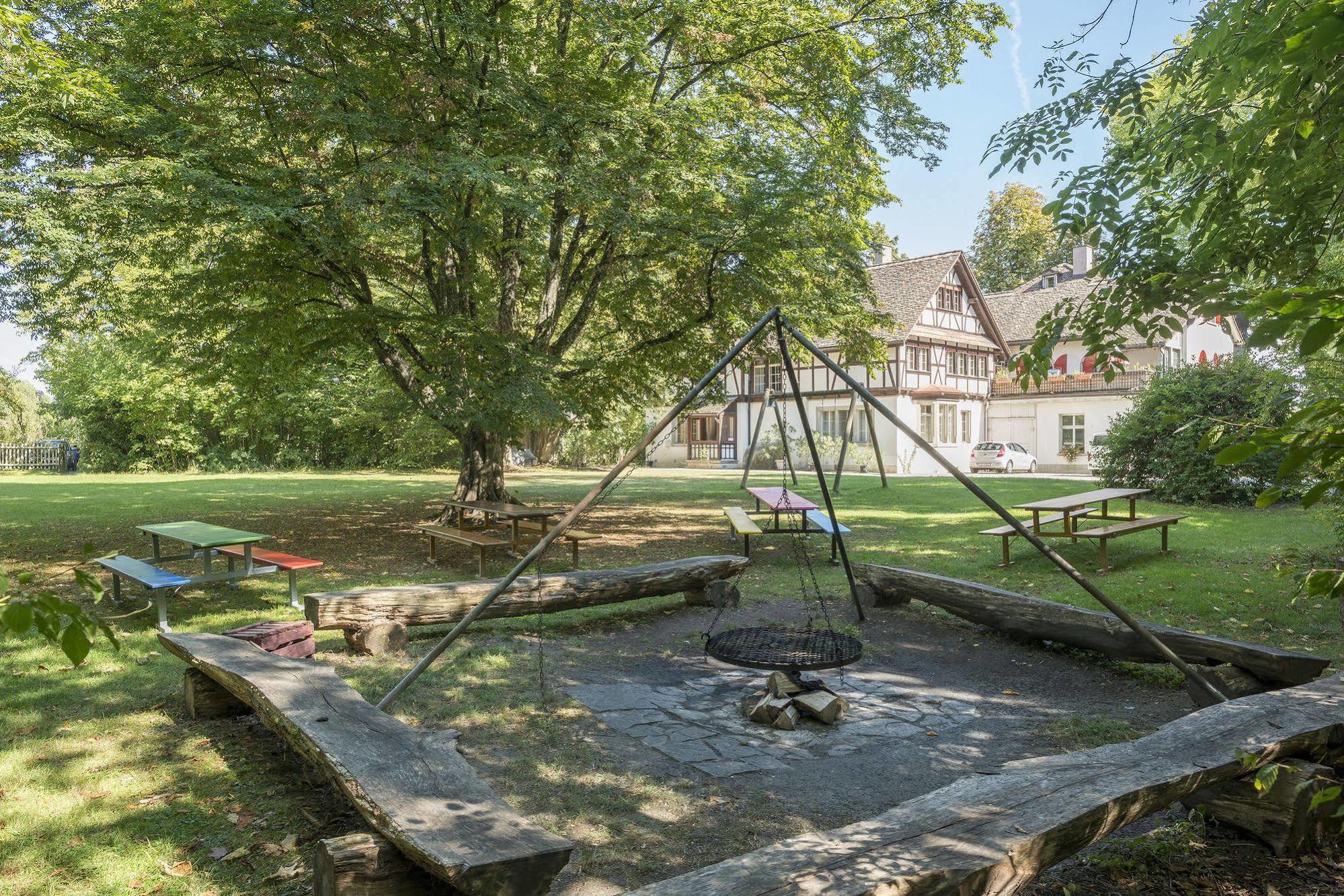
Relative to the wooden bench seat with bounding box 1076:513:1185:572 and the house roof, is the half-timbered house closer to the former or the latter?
the house roof

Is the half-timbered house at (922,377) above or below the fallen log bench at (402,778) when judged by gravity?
above

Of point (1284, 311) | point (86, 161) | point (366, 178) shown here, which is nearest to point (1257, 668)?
point (1284, 311)

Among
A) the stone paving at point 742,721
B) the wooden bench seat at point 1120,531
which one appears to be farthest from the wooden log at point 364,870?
the wooden bench seat at point 1120,531

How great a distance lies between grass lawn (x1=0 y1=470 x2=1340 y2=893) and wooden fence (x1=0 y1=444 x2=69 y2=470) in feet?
77.2

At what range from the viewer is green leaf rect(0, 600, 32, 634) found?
133 cm

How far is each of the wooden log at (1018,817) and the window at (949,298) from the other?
32.7 metres

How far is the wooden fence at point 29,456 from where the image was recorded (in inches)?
1346

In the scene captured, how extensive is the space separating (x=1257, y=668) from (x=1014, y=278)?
156ft

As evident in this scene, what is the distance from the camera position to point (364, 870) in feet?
9.34

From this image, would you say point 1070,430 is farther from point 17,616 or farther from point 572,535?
point 17,616

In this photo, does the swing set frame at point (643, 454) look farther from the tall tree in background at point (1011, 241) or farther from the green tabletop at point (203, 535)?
the tall tree in background at point (1011, 241)

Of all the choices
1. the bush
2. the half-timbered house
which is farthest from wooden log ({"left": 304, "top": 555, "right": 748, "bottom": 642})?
the half-timbered house

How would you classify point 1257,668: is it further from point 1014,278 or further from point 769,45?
point 1014,278

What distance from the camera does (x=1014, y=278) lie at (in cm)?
4838
